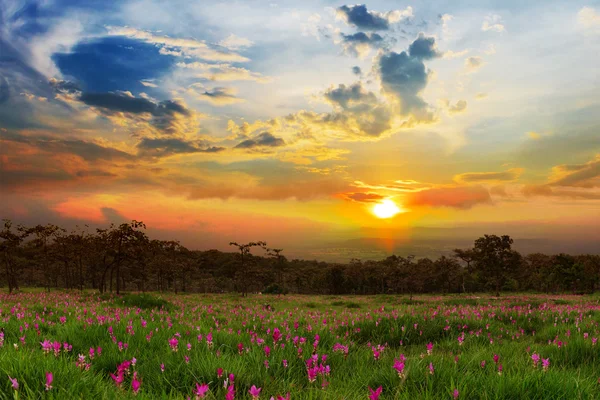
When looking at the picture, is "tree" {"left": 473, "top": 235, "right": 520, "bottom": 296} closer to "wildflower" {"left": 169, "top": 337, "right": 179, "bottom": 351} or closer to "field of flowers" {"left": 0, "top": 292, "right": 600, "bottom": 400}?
"field of flowers" {"left": 0, "top": 292, "right": 600, "bottom": 400}

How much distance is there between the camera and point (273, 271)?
371ft

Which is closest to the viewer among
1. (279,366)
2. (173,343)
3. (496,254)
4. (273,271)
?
(279,366)

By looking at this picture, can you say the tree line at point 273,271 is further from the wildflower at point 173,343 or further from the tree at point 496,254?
the wildflower at point 173,343

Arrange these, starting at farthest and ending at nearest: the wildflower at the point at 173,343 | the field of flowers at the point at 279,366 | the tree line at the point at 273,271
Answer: the tree line at the point at 273,271 → the wildflower at the point at 173,343 → the field of flowers at the point at 279,366

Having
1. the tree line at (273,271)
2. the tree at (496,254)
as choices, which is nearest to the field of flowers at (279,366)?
the tree line at (273,271)

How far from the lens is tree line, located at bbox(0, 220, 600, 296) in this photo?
54.9m

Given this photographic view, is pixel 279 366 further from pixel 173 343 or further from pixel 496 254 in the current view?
pixel 496 254

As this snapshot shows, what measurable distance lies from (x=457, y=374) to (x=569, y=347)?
349cm

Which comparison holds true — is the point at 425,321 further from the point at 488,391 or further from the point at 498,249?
the point at 498,249

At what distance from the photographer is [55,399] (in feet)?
10.3

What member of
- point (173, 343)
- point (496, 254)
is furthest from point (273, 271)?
point (173, 343)

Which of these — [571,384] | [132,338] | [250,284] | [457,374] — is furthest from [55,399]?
[250,284]

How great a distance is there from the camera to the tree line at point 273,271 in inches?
2162

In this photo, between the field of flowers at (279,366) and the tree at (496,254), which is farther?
the tree at (496,254)
